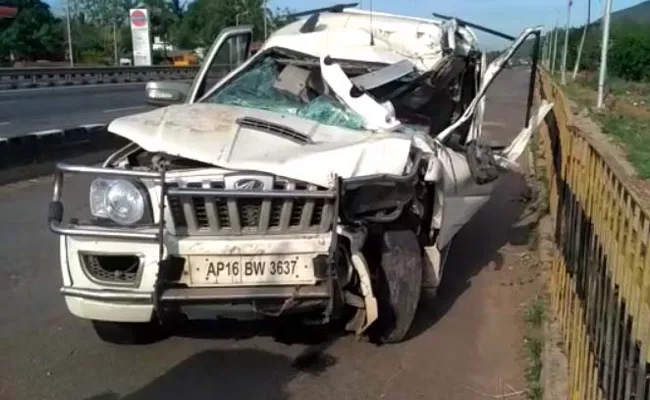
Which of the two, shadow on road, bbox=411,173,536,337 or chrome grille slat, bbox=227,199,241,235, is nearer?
chrome grille slat, bbox=227,199,241,235

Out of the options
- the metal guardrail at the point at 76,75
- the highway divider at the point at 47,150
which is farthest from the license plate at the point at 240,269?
the metal guardrail at the point at 76,75

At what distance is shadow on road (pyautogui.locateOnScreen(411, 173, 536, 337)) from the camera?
6.18 meters

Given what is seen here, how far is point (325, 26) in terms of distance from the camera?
7.12m

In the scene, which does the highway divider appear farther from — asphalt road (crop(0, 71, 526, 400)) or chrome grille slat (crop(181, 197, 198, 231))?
chrome grille slat (crop(181, 197, 198, 231))

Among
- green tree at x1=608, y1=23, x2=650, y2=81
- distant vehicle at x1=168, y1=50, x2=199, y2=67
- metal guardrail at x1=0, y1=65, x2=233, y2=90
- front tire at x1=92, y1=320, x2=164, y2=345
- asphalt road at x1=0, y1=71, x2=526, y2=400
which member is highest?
front tire at x1=92, y1=320, x2=164, y2=345

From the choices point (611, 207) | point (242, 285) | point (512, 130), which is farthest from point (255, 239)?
point (512, 130)

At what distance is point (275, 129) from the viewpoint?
514cm

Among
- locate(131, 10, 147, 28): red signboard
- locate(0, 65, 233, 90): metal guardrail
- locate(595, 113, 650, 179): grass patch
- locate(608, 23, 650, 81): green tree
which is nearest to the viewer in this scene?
locate(595, 113, 650, 179): grass patch

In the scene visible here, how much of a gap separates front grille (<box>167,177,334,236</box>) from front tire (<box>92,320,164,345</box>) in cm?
88

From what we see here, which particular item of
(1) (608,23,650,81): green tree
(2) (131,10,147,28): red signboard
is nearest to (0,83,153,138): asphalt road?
(2) (131,10,147,28): red signboard

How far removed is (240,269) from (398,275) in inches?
40.0

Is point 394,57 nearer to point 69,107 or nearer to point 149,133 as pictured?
point 149,133

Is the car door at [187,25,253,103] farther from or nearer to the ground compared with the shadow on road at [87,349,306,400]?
farther from the ground

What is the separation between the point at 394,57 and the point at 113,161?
2419 mm
